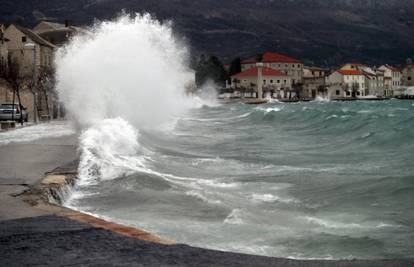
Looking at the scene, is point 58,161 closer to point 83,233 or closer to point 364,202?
point 364,202

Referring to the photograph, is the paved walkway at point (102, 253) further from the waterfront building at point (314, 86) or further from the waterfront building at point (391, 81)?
the waterfront building at point (391, 81)

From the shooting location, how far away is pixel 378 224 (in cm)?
1048

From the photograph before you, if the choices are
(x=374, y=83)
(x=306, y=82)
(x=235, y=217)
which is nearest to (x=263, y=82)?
(x=306, y=82)

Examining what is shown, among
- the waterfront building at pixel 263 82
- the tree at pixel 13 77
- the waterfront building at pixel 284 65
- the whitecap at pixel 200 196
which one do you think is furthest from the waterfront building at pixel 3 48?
the waterfront building at pixel 284 65

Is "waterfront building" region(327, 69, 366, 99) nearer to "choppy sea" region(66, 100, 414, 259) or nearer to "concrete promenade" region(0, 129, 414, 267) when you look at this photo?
"choppy sea" region(66, 100, 414, 259)

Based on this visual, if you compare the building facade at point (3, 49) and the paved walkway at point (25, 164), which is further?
the building facade at point (3, 49)

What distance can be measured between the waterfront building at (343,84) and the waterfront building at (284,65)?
39.0 ft

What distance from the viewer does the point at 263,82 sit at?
544ft

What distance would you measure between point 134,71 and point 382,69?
170987 mm

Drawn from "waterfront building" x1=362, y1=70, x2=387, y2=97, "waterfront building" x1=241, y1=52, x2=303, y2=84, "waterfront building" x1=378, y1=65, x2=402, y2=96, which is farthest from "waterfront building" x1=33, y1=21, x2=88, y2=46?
"waterfront building" x1=378, y1=65, x2=402, y2=96

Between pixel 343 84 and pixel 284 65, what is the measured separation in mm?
19391

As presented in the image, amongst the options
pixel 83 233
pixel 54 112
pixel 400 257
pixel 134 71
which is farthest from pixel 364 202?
pixel 54 112

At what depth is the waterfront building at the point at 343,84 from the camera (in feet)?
564

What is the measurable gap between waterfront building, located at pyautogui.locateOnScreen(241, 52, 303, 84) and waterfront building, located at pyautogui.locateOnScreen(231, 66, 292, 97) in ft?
37.2
